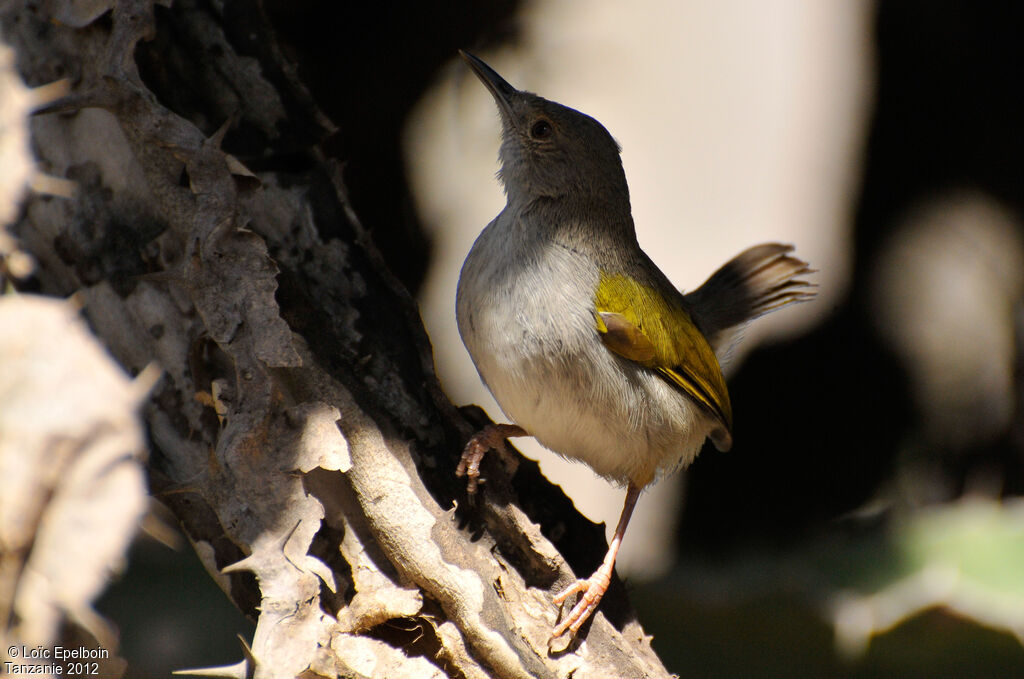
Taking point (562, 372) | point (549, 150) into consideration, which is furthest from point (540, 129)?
point (562, 372)

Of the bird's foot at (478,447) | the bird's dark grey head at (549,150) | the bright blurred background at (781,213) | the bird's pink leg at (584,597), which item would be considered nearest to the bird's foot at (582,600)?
the bird's pink leg at (584,597)

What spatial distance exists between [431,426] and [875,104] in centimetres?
384

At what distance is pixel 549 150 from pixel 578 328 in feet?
2.50

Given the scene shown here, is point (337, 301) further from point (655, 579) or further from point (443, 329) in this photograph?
point (443, 329)

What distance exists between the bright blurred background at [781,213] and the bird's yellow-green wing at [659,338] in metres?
0.64

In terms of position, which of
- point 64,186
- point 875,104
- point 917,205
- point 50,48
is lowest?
point 64,186

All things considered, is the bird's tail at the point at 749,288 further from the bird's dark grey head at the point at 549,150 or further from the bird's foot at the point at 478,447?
the bird's foot at the point at 478,447

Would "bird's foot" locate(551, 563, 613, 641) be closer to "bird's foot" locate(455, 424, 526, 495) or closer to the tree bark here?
the tree bark

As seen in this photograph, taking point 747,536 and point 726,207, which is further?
point 726,207

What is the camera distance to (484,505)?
261 cm

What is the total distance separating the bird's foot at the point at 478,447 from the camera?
8.63ft

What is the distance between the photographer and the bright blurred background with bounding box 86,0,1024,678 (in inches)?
157

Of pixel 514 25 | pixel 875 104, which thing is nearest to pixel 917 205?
pixel 875 104

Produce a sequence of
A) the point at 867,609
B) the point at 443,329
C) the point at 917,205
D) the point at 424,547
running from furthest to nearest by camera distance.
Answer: the point at 443,329 < the point at 917,205 < the point at 867,609 < the point at 424,547
